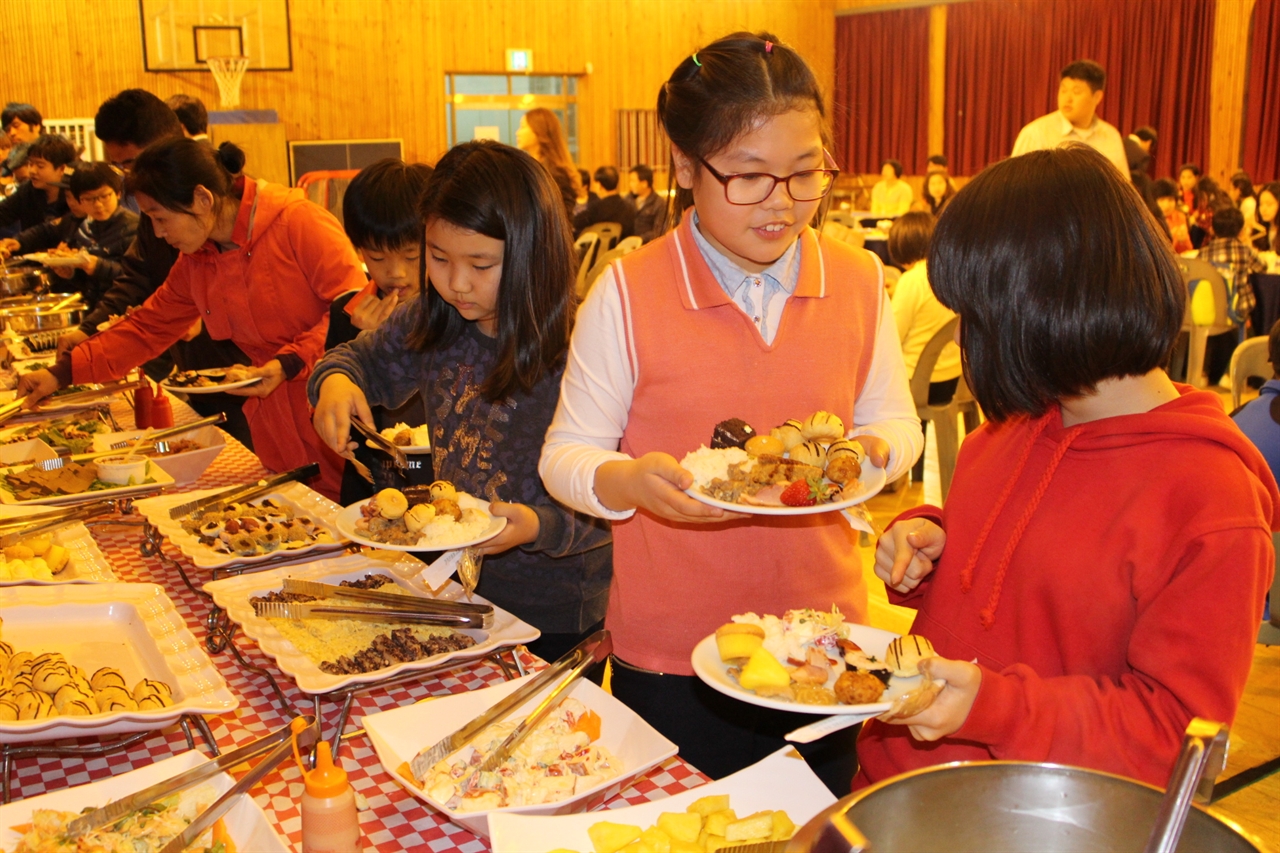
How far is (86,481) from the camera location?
229 cm

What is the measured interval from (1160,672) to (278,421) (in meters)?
2.18

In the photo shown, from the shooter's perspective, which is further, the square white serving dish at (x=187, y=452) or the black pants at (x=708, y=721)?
the square white serving dish at (x=187, y=452)

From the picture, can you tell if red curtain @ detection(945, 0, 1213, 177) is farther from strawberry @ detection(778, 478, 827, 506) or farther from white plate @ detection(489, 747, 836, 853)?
white plate @ detection(489, 747, 836, 853)

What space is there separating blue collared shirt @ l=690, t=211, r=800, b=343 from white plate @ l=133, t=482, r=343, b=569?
2.54 ft

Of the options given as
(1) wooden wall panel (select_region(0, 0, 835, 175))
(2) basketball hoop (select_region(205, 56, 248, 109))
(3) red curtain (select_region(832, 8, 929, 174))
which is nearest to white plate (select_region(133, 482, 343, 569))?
(1) wooden wall panel (select_region(0, 0, 835, 175))

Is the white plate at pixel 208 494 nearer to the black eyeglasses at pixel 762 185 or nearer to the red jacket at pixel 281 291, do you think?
the red jacket at pixel 281 291

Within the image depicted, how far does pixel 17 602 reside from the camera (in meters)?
1.59

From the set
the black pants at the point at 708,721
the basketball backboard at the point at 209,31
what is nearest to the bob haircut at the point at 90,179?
the black pants at the point at 708,721

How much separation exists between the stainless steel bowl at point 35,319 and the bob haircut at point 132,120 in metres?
0.71

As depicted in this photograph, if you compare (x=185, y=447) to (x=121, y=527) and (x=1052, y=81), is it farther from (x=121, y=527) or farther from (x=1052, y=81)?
(x=1052, y=81)

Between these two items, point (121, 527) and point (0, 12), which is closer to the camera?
point (121, 527)

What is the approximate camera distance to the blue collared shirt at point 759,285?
4.75ft

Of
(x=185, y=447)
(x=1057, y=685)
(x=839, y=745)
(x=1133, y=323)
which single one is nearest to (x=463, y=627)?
(x=839, y=745)

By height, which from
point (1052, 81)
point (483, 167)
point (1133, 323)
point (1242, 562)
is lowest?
point (1242, 562)
